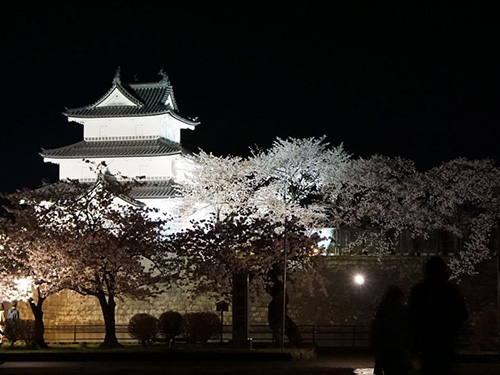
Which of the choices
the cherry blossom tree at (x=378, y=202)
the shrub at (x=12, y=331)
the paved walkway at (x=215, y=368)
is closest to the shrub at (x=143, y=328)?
the shrub at (x=12, y=331)

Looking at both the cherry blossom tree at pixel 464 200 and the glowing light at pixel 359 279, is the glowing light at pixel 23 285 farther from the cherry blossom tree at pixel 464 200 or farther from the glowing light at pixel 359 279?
the cherry blossom tree at pixel 464 200

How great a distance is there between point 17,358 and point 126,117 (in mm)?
27046

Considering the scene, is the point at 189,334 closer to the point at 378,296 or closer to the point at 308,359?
the point at 308,359

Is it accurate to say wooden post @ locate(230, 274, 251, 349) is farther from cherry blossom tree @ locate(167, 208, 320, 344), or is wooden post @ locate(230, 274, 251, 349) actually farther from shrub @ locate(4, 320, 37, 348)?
shrub @ locate(4, 320, 37, 348)

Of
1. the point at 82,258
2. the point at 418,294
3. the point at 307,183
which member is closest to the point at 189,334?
the point at 82,258

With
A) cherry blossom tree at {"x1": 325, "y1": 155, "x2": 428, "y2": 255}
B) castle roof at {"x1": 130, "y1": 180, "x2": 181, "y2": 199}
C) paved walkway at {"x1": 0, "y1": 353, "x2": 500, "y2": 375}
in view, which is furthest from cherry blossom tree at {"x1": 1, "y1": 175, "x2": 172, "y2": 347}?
cherry blossom tree at {"x1": 325, "y1": 155, "x2": 428, "y2": 255}

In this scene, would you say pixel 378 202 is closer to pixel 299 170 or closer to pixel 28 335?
pixel 299 170

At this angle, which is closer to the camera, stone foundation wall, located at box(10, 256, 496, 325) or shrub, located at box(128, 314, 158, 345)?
shrub, located at box(128, 314, 158, 345)

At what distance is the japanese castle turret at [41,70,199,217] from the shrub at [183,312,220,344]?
2044 cm

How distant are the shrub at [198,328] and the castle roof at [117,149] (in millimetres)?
21055

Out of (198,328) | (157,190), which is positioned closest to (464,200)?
(157,190)

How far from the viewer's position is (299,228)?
96.0 feet

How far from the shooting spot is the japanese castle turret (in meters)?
47.4

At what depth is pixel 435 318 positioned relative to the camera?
895 centimetres
